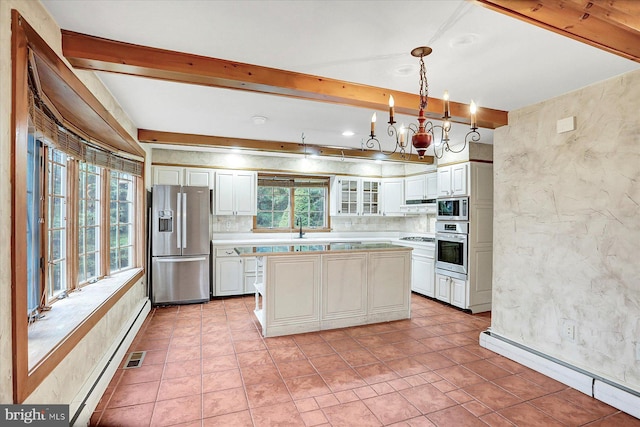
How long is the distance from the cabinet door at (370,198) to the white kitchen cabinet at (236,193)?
2.13 m

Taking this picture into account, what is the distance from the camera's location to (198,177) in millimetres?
5195

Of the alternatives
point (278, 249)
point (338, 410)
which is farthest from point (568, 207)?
point (278, 249)

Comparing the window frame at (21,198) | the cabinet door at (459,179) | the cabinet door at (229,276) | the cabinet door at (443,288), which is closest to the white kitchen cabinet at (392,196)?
the cabinet door at (459,179)

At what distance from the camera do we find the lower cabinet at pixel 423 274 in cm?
512

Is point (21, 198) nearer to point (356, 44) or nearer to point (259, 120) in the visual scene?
point (356, 44)

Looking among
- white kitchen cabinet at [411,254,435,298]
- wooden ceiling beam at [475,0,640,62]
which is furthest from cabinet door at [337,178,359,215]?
wooden ceiling beam at [475,0,640,62]

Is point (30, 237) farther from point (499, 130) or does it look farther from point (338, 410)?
point (499, 130)

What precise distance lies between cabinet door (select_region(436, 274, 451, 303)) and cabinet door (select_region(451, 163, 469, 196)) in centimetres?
127

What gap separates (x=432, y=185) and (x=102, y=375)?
196 inches

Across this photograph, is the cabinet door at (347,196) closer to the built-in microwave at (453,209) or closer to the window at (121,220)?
the built-in microwave at (453,209)

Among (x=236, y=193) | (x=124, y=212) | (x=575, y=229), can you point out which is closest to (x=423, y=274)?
(x=575, y=229)

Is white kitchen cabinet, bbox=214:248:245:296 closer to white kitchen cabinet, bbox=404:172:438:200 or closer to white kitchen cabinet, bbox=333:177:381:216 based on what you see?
white kitchen cabinet, bbox=333:177:381:216

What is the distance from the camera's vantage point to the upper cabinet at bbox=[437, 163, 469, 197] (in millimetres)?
4523

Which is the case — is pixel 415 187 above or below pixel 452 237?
above
